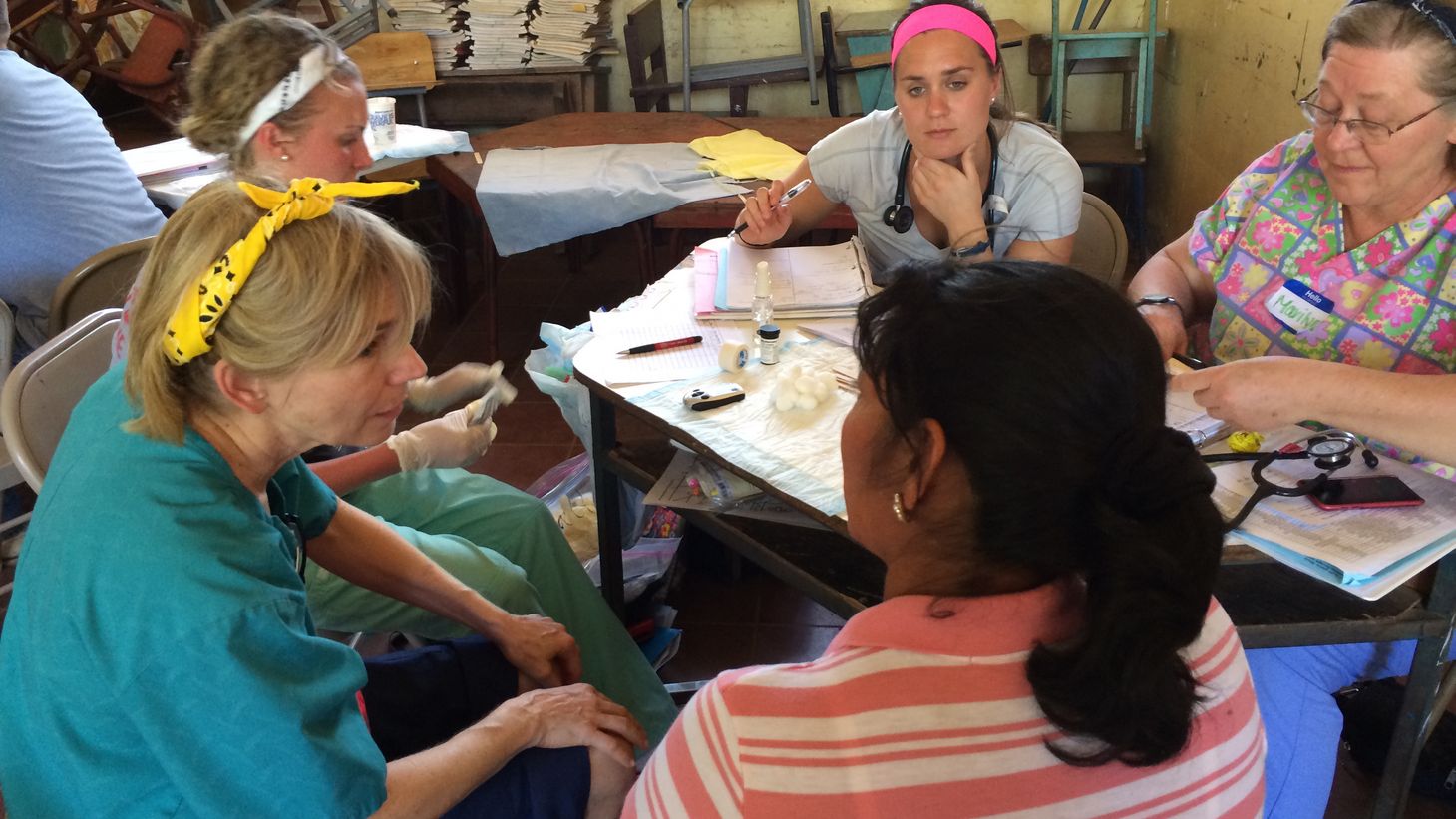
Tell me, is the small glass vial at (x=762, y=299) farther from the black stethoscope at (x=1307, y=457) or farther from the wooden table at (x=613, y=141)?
the wooden table at (x=613, y=141)

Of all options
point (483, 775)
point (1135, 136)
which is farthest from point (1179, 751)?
point (1135, 136)

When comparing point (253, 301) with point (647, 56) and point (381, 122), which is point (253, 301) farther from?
point (647, 56)

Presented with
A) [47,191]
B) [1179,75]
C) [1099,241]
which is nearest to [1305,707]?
[1099,241]

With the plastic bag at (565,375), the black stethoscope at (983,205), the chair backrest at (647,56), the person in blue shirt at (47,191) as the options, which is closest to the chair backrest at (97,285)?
the person in blue shirt at (47,191)

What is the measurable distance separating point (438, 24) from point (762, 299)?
3.48m

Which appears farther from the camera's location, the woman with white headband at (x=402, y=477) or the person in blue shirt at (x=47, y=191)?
the person in blue shirt at (x=47, y=191)

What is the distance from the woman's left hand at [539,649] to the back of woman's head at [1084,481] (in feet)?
2.92

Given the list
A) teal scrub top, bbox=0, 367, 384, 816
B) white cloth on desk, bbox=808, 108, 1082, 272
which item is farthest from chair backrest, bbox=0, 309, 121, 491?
white cloth on desk, bbox=808, 108, 1082, 272

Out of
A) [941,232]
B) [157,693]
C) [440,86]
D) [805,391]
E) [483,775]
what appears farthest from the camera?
[440,86]

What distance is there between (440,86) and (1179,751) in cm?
471

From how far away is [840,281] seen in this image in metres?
2.07

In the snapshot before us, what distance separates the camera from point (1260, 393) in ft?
4.70

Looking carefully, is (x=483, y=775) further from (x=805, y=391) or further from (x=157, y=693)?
(x=805, y=391)

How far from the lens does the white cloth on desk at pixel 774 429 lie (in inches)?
57.4
